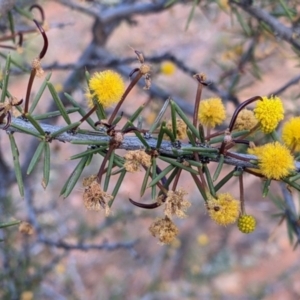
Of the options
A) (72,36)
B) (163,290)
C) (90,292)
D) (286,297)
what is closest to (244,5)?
(163,290)

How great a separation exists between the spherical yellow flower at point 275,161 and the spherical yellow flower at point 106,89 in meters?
0.18

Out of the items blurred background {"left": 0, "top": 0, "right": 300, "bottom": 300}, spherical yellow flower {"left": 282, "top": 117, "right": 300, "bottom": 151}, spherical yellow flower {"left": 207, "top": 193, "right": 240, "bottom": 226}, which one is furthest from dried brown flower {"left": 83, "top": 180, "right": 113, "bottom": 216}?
blurred background {"left": 0, "top": 0, "right": 300, "bottom": 300}

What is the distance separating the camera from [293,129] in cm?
53

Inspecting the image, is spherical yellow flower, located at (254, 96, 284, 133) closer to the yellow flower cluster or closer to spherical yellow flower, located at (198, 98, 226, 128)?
spherical yellow flower, located at (198, 98, 226, 128)

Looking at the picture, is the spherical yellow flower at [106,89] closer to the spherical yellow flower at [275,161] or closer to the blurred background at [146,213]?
the spherical yellow flower at [275,161]

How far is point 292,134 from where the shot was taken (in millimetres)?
536

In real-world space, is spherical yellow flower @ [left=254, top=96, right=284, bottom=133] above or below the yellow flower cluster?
above

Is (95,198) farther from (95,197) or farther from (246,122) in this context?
(246,122)

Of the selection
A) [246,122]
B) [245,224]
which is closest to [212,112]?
[246,122]

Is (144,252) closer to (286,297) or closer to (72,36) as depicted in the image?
(286,297)

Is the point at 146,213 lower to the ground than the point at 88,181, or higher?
higher

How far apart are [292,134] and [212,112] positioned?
101 mm

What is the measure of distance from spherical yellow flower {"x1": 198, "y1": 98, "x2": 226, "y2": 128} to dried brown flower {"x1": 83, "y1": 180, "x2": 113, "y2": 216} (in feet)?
0.55

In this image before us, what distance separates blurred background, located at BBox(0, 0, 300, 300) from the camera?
127 cm
